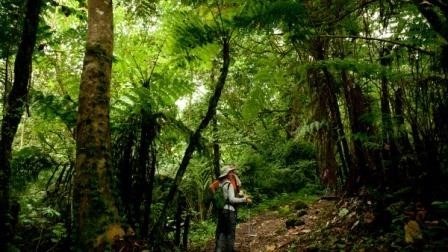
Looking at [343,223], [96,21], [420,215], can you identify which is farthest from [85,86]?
[343,223]

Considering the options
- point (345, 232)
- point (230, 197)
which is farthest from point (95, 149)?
point (230, 197)

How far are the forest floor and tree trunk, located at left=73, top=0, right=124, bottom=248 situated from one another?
2.13 m

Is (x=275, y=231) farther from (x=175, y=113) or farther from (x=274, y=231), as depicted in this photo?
(x=175, y=113)

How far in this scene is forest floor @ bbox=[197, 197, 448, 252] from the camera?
10.7ft

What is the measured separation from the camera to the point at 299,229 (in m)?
6.27

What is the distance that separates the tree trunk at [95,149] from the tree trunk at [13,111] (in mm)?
483

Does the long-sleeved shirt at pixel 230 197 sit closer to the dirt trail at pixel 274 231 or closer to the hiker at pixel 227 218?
the hiker at pixel 227 218

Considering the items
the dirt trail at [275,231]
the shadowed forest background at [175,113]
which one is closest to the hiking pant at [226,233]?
the dirt trail at [275,231]

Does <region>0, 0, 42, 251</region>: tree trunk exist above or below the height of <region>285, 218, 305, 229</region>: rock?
above

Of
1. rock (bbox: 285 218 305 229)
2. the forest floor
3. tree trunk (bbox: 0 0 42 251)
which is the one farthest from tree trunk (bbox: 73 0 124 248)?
rock (bbox: 285 218 305 229)

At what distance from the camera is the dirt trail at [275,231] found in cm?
570

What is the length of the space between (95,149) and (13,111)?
2.63 ft

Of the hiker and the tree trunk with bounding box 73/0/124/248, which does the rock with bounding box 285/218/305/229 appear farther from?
the tree trunk with bounding box 73/0/124/248

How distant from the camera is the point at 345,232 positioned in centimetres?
446
